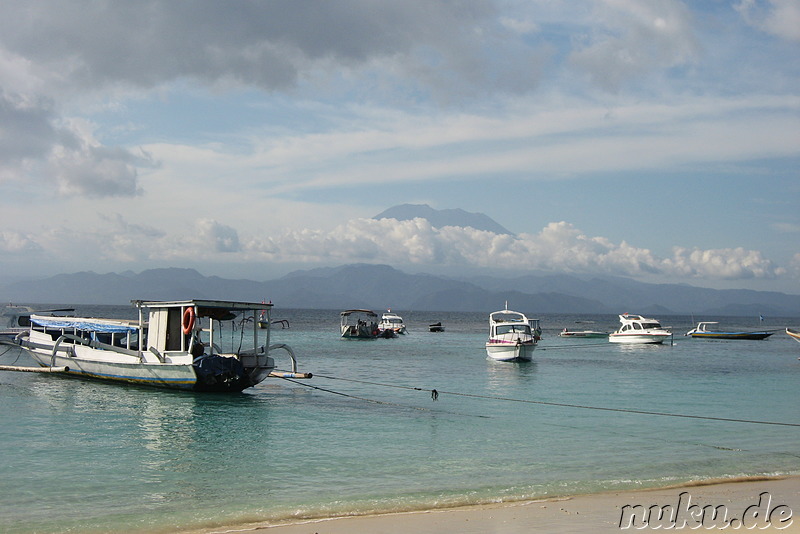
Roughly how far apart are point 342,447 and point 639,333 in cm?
6085

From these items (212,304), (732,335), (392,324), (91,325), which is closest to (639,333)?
(732,335)

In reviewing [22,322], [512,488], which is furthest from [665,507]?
[22,322]

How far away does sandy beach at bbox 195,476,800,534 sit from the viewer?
11.5m

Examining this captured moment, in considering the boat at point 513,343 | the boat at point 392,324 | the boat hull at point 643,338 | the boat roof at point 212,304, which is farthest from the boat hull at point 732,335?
the boat roof at point 212,304

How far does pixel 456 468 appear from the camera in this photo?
659 inches

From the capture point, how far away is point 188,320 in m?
27.7

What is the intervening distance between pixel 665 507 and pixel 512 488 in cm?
323

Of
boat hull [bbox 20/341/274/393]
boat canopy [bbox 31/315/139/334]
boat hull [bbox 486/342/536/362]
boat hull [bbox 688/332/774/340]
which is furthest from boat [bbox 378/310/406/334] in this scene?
boat hull [bbox 20/341/274/393]

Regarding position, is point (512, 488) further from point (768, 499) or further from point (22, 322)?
point (22, 322)

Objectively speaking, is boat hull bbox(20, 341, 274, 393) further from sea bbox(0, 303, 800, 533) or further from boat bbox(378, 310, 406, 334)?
boat bbox(378, 310, 406, 334)

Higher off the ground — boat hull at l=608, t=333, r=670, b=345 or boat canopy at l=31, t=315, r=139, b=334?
boat canopy at l=31, t=315, r=139, b=334

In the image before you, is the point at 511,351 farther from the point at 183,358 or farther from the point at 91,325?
the point at 91,325

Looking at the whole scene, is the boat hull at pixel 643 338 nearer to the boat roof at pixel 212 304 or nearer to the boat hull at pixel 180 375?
the boat hull at pixel 180 375

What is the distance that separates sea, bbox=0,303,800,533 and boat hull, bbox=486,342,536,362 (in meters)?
9.46
